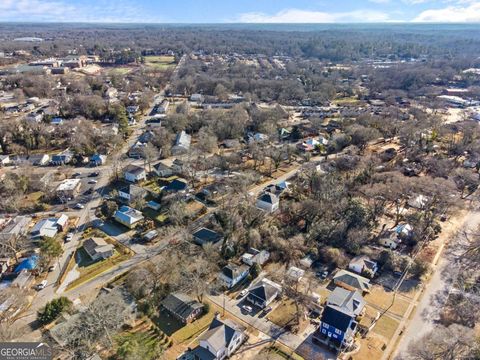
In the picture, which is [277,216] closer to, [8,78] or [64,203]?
[64,203]

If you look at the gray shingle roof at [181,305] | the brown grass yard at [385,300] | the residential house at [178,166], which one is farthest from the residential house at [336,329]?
the residential house at [178,166]

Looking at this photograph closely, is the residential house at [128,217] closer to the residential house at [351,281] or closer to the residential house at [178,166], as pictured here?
the residential house at [178,166]

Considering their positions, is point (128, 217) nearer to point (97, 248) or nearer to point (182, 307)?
point (97, 248)

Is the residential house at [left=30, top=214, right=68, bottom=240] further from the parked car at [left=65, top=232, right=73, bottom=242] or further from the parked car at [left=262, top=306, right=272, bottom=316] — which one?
the parked car at [left=262, top=306, right=272, bottom=316]

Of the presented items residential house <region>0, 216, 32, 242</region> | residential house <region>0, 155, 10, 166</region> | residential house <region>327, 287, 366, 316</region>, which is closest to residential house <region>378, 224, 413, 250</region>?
residential house <region>327, 287, 366, 316</region>

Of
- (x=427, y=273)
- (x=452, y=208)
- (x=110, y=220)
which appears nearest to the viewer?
(x=427, y=273)

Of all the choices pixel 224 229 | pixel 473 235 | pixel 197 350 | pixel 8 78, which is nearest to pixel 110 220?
pixel 224 229
